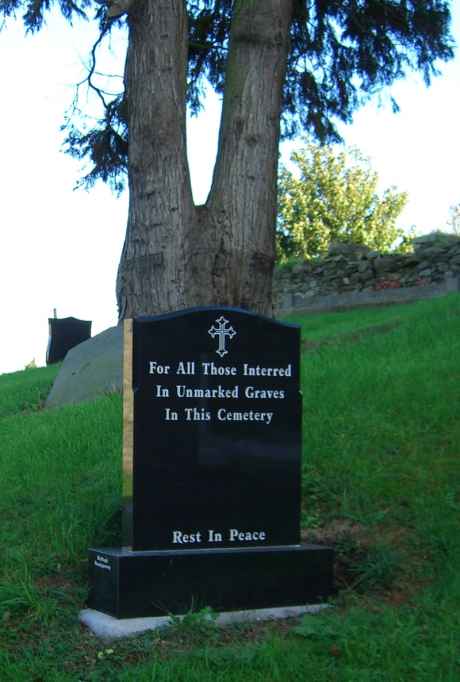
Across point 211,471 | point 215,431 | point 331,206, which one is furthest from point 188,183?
point 331,206

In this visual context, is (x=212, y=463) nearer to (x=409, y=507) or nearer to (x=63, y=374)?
(x=409, y=507)

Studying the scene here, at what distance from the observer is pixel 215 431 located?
210 inches

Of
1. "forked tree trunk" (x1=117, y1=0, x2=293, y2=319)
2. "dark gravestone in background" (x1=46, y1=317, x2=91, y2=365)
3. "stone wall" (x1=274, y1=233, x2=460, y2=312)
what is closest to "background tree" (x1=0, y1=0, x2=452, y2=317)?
"forked tree trunk" (x1=117, y1=0, x2=293, y2=319)

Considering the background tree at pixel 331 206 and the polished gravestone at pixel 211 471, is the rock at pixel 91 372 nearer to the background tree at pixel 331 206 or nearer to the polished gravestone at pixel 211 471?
the polished gravestone at pixel 211 471

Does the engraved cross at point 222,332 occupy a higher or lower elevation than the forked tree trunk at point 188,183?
lower

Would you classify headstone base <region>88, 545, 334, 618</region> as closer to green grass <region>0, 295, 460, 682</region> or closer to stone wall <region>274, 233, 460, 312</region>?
green grass <region>0, 295, 460, 682</region>

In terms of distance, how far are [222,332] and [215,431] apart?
573 millimetres

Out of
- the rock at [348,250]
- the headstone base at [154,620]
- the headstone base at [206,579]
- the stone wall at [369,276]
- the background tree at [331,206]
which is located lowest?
the headstone base at [154,620]

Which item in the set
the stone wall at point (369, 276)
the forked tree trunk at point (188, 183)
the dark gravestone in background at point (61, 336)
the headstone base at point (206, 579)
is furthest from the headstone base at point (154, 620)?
the dark gravestone in background at point (61, 336)

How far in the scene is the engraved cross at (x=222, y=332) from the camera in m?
5.39

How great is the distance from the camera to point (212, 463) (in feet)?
17.5

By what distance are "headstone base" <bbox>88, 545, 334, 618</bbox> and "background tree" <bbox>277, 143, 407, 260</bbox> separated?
39.9 meters

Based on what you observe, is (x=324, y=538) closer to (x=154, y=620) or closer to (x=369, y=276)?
(x=154, y=620)

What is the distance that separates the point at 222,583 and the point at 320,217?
41667 mm
